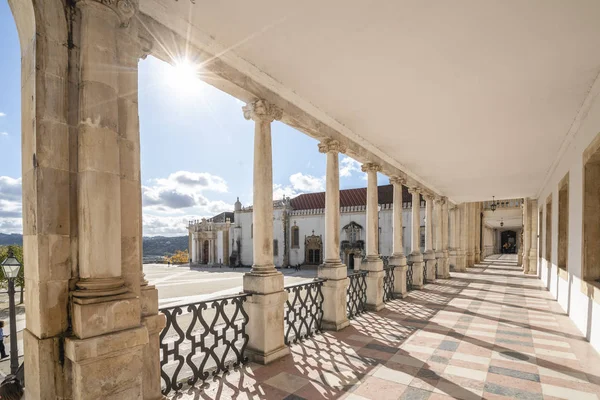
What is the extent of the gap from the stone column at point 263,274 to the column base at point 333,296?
1685 millimetres

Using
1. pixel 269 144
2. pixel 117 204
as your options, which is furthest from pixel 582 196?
pixel 117 204

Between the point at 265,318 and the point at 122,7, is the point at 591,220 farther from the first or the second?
the point at 122,7

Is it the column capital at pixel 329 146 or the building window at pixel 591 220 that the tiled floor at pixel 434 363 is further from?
the column capital at pixel 329 146

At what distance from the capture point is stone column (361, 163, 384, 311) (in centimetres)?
876

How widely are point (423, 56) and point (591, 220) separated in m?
5.24

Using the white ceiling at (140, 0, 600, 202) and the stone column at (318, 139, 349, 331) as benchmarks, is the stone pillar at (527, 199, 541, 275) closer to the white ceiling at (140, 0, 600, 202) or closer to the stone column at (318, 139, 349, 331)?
the white ceiling at (140, 0, 600, 202)

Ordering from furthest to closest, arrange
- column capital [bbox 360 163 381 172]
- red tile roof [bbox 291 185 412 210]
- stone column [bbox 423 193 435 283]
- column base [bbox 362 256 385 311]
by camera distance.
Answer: red tile roof [bbox 291 185 412 210]
stone column [bbox 423 193 435 283]
column capital [bbox 360 163 381 172]
column base [bbox 362 256 385 311]

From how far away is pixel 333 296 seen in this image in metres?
6.95

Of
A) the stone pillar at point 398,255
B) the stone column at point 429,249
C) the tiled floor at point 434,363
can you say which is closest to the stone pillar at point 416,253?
the stone pillar at point 398,255

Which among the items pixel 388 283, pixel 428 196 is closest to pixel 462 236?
pixel 428 196

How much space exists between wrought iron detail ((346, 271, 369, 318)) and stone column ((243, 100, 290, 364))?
3.07 metres

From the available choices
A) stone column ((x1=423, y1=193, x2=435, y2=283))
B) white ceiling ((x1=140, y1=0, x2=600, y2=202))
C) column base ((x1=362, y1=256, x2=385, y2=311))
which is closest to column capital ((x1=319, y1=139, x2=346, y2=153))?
white ceiling ((x1=140, y1=0, x2=600, y2=202))

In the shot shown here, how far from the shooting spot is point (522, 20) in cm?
358

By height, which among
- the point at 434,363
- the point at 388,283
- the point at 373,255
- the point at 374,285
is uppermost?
the point at 373,255
